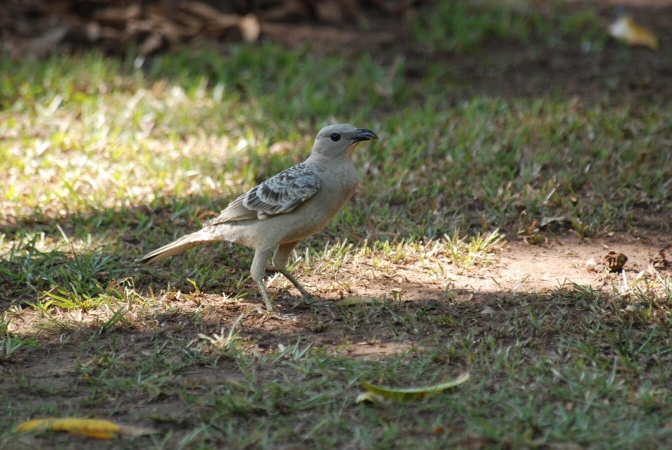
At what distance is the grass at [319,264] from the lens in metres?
3.89

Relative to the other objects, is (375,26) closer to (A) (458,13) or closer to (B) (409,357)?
(A) (458,13)

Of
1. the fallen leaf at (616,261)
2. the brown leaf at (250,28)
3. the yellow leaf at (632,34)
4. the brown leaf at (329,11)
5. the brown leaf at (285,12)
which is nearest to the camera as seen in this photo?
the fallen leaf at (616,261)

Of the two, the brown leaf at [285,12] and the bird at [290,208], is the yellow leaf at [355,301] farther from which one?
the brown leaf at [285,12]

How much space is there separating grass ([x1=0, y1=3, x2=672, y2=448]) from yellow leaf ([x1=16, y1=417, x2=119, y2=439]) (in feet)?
0.18

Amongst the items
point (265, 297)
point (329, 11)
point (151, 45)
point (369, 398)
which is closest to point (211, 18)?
point (151, 45)

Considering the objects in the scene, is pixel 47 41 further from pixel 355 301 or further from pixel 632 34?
pixel 632 34

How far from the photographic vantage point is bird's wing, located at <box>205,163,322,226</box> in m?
5.06

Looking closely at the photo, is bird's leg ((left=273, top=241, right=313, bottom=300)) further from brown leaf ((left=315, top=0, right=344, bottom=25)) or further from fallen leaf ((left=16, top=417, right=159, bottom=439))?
brown leaf ((left=315, top=0, right=344, bottom=25))

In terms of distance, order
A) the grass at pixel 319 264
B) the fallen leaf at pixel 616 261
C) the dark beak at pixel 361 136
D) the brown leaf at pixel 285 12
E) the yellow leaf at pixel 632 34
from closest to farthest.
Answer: the grass at pixel 319 264 → the dark beak at pixel 361 136 → the fallen leaf at pixel 616 261 → the yellow leaf at pixel 632 34 → the brown leaf at pixel 285 12

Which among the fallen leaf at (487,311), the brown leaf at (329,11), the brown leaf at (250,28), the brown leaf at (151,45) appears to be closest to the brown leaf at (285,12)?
the brown leaf at (329,11)

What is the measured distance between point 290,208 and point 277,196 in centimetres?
14

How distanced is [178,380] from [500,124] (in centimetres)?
450

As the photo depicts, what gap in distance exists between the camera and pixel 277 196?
5.14 m

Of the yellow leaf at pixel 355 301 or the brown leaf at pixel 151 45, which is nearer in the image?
the yellow leaf at pixel 355 301
